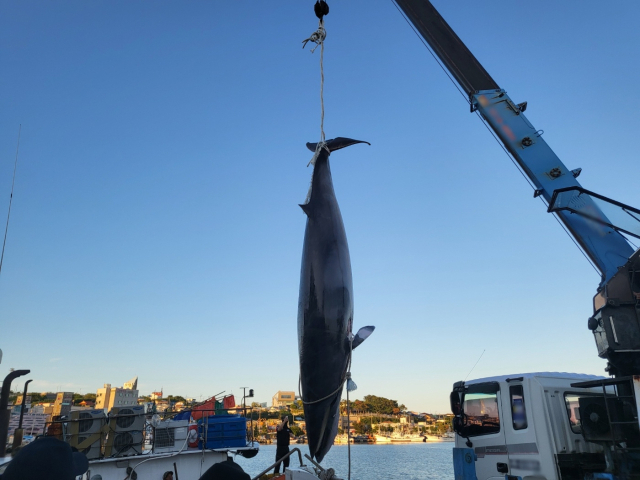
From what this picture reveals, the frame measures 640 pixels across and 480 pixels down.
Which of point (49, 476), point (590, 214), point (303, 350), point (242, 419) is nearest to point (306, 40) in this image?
point (303, 350)

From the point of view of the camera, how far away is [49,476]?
5.52 ft

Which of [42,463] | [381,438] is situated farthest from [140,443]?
[381,438]

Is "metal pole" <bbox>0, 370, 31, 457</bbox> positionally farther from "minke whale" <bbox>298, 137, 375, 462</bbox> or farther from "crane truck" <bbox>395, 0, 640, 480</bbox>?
"crane truck" <bbox>395, 0, 640, 480</bbox>

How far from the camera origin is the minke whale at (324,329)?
369cm

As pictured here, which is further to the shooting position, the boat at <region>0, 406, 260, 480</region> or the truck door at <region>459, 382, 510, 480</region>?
the boat at <region>0, 406, 260, 480</region>

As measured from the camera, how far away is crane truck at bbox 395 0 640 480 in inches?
259

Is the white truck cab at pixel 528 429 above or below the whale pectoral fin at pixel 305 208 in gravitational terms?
below

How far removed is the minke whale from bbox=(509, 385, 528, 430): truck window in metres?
4.65

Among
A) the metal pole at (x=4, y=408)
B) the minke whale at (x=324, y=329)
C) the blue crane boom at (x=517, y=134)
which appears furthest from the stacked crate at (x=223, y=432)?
the blue crane boom at (x=517, y=134)

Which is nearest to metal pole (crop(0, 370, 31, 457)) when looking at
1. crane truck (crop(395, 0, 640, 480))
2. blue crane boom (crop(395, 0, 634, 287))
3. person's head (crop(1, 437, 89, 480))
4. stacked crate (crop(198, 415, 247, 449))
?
person's head (crop(1, 437, 89, 480))

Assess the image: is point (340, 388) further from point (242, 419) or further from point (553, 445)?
point (242, 419)

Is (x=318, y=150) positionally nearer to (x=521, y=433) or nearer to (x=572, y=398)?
(x=521, y=433)

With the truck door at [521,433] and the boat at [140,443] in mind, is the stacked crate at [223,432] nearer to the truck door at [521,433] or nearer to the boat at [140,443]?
the boat at [140,443]

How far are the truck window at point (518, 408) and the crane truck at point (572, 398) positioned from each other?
2 centimetres
